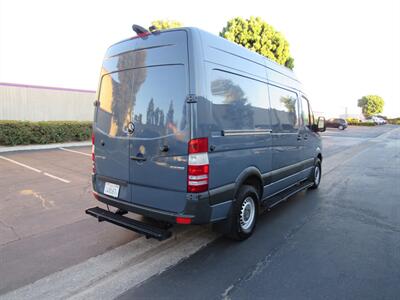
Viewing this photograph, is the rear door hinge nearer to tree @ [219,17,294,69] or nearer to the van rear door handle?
the van rear door handle

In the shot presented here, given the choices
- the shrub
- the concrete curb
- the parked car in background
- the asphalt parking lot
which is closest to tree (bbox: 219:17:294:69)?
the shrub

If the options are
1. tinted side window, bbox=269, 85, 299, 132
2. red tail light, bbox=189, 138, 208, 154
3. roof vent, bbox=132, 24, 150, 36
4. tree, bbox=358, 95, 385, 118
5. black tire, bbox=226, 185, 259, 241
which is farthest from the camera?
tree, bbox=358, 95, 385, 118

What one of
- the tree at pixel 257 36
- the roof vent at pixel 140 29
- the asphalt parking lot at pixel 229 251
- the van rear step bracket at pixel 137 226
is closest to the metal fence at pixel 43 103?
the asphalt parking lot at pixel 229 251

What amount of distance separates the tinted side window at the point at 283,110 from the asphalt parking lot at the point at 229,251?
153 centimetres

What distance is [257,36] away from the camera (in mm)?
19141

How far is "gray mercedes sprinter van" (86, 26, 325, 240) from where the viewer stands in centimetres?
312

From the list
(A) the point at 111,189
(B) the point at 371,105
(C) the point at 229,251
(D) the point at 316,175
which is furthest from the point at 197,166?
(B) the point at 371,105

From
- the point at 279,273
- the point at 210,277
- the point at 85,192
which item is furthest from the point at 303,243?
the point at 85,192

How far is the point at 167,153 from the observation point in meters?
3.19

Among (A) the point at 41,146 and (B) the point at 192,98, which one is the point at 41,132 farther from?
(B) the point at 192,98

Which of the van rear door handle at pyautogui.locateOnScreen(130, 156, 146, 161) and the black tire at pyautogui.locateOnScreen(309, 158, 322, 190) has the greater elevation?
the van rear door handle at pyautogui.locateOnScreen(130, 156, 146, 161)

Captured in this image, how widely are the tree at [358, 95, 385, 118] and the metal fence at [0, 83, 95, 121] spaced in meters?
87.0

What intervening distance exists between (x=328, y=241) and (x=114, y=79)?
364cm

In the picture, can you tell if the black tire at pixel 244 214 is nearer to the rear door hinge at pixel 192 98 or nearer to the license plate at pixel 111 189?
the rear door hinge at pixel 192 98
